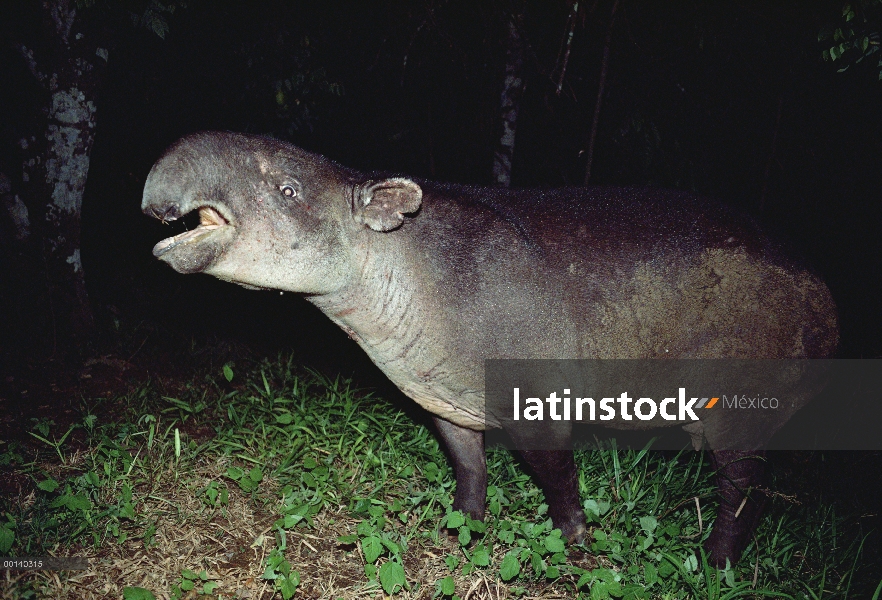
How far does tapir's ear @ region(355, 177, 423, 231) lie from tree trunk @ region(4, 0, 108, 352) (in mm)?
3179

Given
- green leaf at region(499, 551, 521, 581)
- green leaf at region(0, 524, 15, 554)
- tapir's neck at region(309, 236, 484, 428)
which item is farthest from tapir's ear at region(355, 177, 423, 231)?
green leaf at region(0, 524, 15, 554)

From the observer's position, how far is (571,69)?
7109 millimetres

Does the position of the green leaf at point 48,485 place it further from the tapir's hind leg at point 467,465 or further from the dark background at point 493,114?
the dark background at point 493,114

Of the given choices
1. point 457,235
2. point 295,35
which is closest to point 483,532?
point 457,235

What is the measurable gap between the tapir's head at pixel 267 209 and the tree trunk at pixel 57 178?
115 inches

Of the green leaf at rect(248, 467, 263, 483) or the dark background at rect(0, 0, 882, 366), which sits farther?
the dark background at rect(0, 0, 882, 366)

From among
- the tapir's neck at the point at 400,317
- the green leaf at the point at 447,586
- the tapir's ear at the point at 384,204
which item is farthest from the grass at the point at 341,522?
the tapir's ear at the point at 384,204

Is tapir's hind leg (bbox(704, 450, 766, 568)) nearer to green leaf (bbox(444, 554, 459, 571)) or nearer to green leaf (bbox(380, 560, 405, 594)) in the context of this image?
green leaf (bbox(444, 554, 459, 571))

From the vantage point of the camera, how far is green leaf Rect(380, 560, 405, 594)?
3.13 metres

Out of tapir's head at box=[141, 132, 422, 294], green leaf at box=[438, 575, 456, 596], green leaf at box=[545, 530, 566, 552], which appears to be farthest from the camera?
green leaf at box=[545, 530, 566, 552]

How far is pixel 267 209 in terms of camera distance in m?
2.65

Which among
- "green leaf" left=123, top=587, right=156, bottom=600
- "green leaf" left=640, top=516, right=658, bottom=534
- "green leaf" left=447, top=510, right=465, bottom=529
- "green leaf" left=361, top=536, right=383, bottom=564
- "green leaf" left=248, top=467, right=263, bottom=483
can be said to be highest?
"green leaf" left=248, top=467, right=263, bottom=483

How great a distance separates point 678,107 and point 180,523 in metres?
6.39

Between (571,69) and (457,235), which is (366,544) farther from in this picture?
(571,69)
